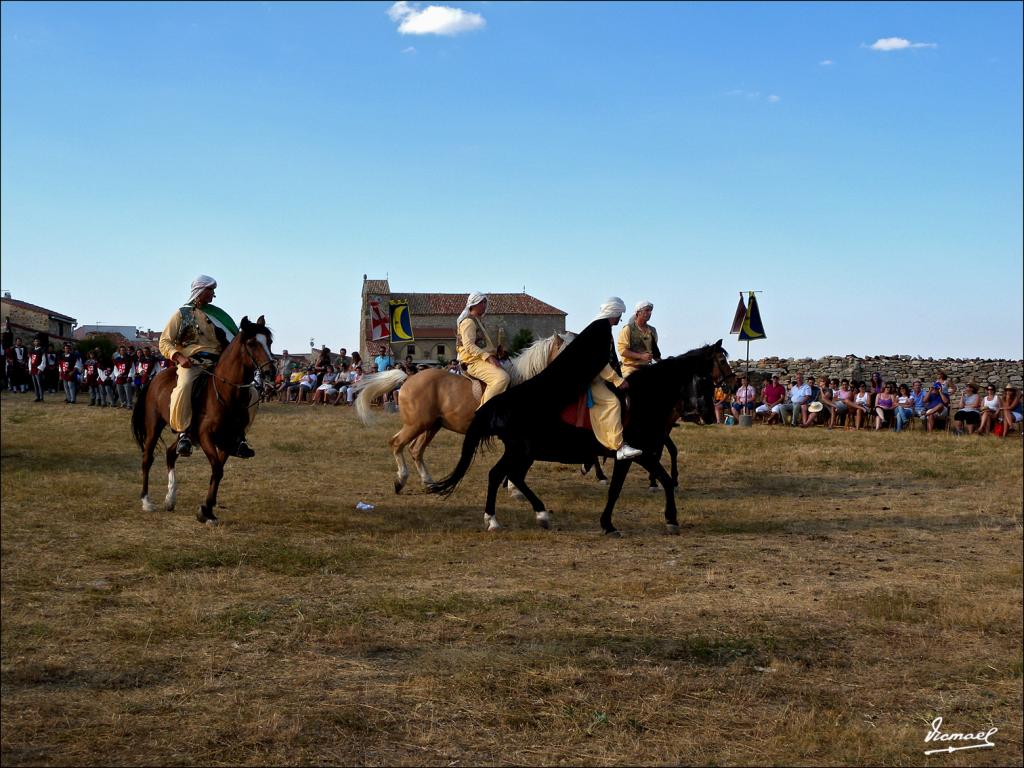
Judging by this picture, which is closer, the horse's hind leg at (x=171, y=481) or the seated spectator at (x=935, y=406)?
the horse's hind leg at (x=171, y=481)

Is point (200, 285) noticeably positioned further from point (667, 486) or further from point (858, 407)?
point (858, 407)

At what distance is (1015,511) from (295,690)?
10276 mm

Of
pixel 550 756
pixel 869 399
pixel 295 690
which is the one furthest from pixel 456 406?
pixel 869 399

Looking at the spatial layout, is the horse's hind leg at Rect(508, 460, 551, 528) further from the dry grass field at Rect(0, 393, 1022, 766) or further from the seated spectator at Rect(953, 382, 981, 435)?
the seated spectator at Rect(953, 382, 981, 435)

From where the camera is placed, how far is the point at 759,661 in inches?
249

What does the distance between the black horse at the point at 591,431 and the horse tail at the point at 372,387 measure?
2.49 meters

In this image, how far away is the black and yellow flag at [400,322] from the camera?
1241cm

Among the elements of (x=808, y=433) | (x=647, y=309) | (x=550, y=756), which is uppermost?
(x=647, y=309)

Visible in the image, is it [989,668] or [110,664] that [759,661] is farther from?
[110,664]

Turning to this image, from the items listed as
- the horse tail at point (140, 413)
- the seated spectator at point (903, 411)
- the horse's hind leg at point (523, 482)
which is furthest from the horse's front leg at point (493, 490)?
the seated spectator at point (903, 411)

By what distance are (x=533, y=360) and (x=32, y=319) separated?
7.72m

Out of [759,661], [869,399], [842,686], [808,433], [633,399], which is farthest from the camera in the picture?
[869,399]

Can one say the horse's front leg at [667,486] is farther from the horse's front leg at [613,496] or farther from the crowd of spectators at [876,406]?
the crowd of spectators at [876,406]

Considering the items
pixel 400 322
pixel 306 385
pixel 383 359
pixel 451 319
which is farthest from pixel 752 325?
pixel 451 319
